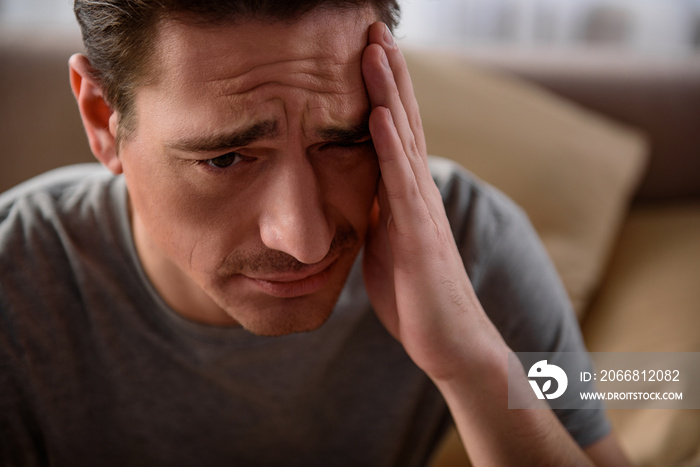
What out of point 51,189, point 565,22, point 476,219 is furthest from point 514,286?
point 565,22

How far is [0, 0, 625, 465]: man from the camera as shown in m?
0.78

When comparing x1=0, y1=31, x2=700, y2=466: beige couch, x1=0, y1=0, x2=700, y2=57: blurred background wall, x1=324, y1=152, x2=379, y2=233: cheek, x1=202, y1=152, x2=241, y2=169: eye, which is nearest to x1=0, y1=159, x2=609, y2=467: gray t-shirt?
x1=324, y1=152, x2=379, y2=233: cheek

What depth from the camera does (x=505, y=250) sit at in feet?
3.76

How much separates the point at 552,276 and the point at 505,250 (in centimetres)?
11

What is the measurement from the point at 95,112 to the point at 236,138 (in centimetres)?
30

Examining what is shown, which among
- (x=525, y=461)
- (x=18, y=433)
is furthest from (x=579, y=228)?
(x=18, y=433)

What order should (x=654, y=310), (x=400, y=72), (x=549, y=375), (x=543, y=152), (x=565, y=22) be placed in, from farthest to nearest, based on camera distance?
1. (x=565, y=22)
2. (x=543, y=152)
3. (x=654, y=310)
4. (x=549, y=375)
5. (x=400, y=72)

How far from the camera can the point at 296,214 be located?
0.79 m

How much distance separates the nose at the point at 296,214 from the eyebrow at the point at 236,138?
0.05m

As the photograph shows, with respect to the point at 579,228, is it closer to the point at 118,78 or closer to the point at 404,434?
the point at 404,434

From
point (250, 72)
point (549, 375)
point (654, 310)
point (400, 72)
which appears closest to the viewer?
point (250, 72)

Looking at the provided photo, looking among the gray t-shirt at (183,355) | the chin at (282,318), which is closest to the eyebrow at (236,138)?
the chin at (282,318)

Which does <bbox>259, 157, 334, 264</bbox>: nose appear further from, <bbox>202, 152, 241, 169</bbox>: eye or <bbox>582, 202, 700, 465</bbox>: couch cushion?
<bbox>582, 202, 700, 465</bbox>: couch cushion

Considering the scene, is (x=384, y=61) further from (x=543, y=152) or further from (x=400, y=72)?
(x=543, y=152)
